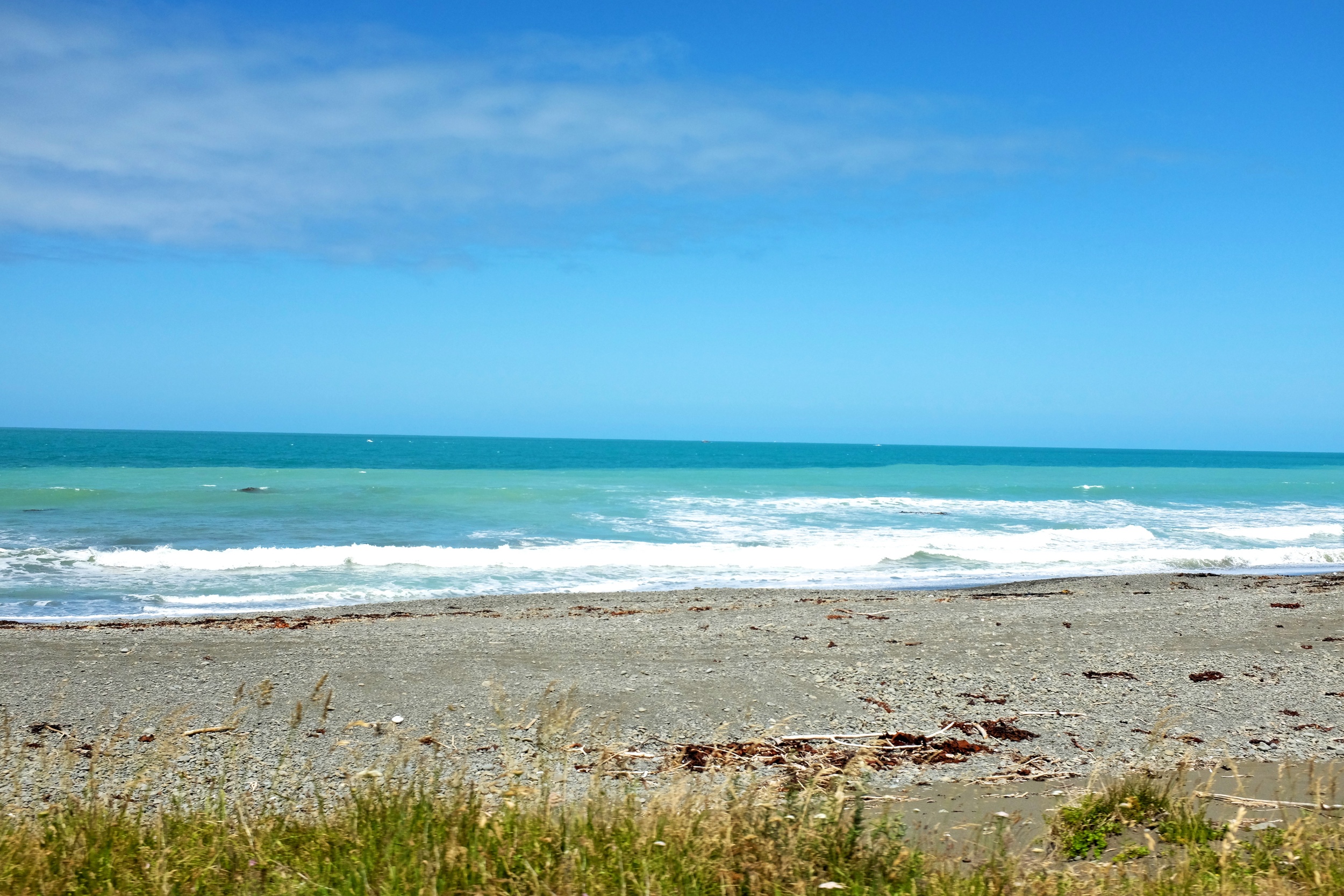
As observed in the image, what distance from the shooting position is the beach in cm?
584

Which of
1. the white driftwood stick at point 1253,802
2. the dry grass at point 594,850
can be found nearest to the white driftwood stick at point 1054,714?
the white driftwood stick at point 1253,802

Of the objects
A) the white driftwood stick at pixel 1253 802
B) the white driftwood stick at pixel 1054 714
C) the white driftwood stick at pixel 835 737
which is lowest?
the white driftwood stick at pixel 1054 714

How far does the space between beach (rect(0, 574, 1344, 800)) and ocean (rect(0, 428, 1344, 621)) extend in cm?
410

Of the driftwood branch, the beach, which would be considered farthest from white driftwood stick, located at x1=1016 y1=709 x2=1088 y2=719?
the driftwood branch

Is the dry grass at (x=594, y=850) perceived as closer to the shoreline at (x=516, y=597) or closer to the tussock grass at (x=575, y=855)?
the tussock grass at (x=575, y=855)

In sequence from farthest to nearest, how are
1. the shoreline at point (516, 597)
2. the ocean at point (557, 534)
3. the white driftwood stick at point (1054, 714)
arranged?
the ocean at point (557, 534) < the shoreline at point (516, 597) < the white driftwood stick at point (1054, 714)

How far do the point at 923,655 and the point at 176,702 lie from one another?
6756 millimetres

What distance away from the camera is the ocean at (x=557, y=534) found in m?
16.2

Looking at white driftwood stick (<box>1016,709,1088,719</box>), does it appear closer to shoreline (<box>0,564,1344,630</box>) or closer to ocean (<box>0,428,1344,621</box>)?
shoreline (<box>0,564,1344,630</box>)

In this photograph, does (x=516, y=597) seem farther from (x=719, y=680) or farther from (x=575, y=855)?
(x=575, y=855)

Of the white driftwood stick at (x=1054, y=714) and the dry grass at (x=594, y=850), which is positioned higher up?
the dry grass at (x=594, y=850)

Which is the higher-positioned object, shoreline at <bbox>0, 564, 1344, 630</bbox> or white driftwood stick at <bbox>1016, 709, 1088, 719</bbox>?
white driftwood stick at <bbox>1016, 709, 1088, 719</bbox>

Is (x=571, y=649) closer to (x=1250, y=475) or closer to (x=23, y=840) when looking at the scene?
(x=23, y=840)

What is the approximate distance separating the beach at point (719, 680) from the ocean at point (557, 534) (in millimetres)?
4100
